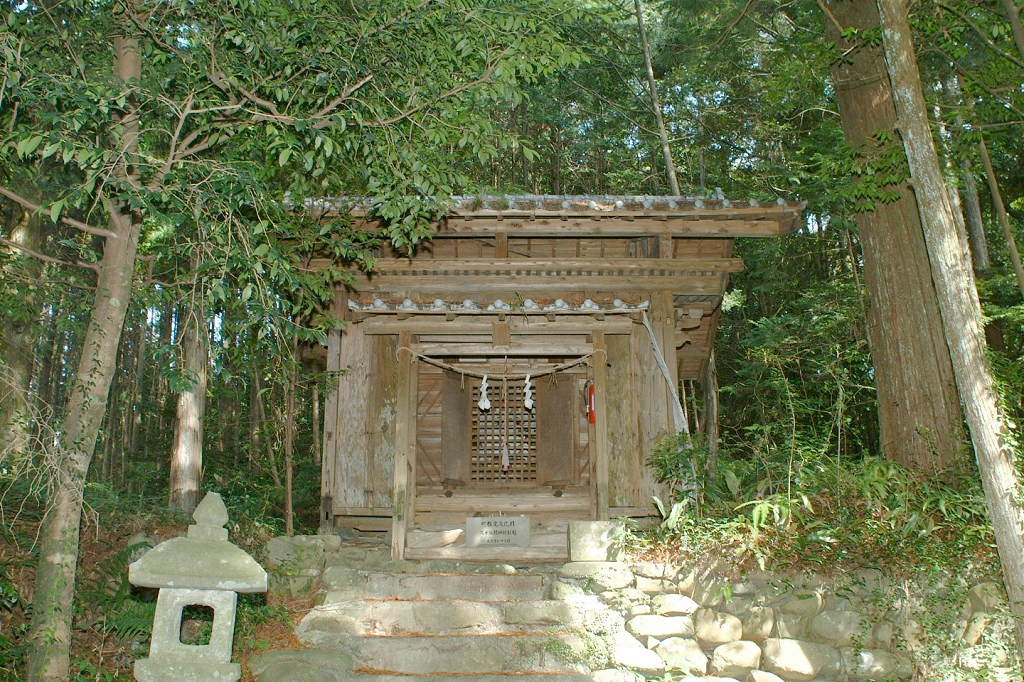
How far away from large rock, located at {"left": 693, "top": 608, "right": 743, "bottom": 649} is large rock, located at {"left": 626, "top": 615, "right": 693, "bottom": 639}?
86mm

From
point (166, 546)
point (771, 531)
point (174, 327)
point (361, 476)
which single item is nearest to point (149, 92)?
point (166, 546)

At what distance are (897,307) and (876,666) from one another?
11.6 feet

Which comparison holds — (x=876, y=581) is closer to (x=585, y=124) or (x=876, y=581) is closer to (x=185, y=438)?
(x=185, y=438)

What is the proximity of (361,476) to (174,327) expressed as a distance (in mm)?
10681

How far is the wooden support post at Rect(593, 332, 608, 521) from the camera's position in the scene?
814cm

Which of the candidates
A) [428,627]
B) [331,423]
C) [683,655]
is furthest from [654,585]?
[331,423]

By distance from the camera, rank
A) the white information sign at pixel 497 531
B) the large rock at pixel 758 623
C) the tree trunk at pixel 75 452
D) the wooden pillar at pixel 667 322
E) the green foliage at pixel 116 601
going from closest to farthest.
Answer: the tree trunk at pixel 75 452 → the green foliage at pixel 116 601 → the large rock at pixel 758 623 → the white information sign at pixel 497 531 → the wooden pillar at pixel 667 322

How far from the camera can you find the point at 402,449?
321 inches

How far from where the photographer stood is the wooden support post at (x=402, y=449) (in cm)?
792

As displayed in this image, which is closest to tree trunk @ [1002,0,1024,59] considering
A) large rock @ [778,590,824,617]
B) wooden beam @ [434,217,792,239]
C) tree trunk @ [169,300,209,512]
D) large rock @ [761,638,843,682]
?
wooden beam @ [434,217,792,239]

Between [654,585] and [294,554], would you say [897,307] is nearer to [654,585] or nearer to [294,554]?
[654,585]

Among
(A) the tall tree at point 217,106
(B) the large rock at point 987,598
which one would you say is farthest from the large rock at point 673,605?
(A) the tall tree at point 217,106

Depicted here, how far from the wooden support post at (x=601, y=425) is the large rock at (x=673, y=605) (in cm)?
177

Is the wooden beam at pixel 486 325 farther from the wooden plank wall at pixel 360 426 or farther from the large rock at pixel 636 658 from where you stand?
the large rock at pixel 636 658
